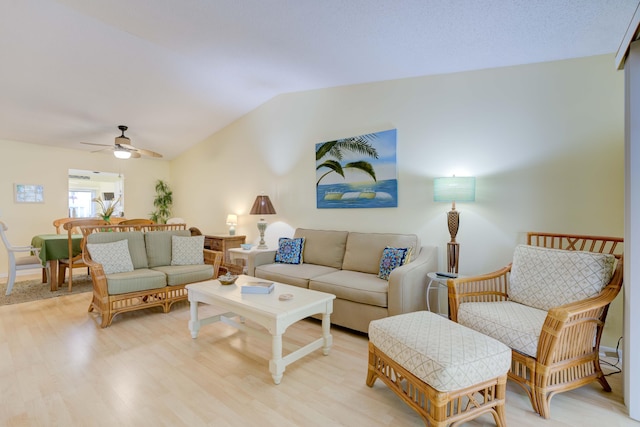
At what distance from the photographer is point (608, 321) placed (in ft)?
7.66

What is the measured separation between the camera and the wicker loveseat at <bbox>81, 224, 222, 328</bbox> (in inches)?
115

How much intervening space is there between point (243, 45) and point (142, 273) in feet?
8.59

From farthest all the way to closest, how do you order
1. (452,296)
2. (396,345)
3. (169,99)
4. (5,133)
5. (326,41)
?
(5,133)
(169,99)
(326,41)
(452,296)
(396,345)

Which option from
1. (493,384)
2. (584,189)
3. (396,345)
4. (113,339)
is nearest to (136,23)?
(113,339)

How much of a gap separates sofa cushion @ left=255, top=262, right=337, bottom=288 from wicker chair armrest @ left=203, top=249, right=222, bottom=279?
0.58 metres

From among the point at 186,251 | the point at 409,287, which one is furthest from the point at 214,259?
the point at 409,287

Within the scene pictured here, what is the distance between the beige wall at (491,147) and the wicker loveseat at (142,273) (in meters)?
1.58

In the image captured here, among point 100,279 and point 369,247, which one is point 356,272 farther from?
point 100,279

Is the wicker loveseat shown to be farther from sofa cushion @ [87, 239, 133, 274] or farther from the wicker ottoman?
the wicker ottoman

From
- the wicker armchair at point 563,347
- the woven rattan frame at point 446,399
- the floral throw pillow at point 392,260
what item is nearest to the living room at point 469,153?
the floral throw pillow at point 392,260

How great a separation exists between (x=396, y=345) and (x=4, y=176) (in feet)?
22.3

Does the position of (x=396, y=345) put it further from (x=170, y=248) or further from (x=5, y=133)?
(x=5, y=133)

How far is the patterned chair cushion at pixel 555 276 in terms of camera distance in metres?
1.88

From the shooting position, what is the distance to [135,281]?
9.92 ft
